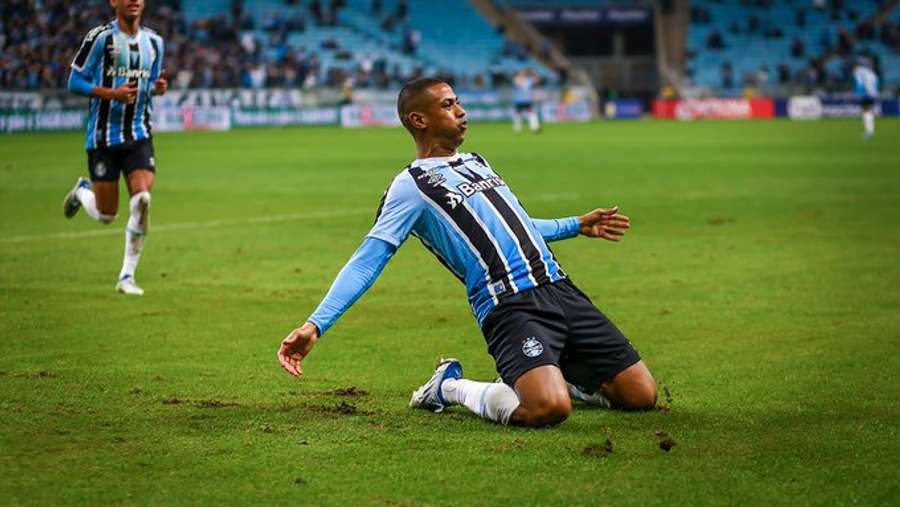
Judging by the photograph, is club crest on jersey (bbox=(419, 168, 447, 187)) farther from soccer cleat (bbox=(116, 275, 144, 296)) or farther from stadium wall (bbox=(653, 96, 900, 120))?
stadium wall (bbox=(653, 96, 900, 120))

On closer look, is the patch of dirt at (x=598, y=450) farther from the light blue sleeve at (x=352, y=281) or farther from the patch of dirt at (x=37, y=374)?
the patch of dirt at (x=37, y=374)

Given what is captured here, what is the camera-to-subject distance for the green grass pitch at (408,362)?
5785mm

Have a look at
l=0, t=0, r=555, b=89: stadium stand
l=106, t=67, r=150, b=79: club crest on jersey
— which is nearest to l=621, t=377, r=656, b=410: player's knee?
l=106, t=67, r=150, b=79: club crest on jersey

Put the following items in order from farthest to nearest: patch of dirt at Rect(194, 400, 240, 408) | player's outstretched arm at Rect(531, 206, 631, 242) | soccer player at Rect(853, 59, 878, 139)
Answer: soccer player at Rect(853, 59, 878, 139)
player's outstretched arm at Rect(531, 206, 631, 242)
patch of dirt at Rect(194, 400, 240, 408)

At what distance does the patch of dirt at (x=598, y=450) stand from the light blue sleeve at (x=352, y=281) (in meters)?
1.33

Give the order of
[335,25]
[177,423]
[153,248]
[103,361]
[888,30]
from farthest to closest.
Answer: [888,30], [335,25], [153,248], [103,361], [177,423]

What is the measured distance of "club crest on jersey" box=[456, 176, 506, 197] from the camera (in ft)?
23.7

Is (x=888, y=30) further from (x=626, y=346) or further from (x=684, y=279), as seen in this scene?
(x=626, y=346)

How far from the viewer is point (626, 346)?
7309mm

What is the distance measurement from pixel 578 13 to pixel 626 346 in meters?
67.0

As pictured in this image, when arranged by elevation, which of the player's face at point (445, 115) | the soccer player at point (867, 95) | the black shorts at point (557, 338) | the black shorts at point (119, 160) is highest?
the player's face at point (445, 115)

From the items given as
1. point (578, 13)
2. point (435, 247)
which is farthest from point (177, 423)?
point (578, 13)

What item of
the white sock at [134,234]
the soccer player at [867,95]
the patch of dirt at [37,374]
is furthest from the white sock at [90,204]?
the soccer player at [867,95]

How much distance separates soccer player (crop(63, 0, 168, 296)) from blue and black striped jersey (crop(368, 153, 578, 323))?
5.44 metres
